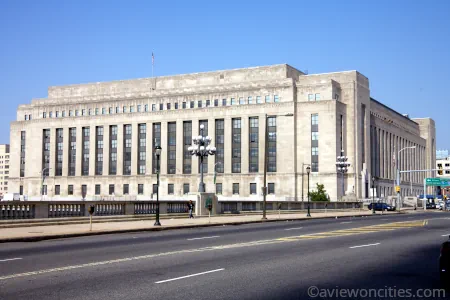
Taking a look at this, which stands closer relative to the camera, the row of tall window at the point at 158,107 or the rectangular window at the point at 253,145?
the rectangular window at the point at 253,145

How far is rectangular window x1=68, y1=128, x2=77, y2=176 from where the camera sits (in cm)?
12588

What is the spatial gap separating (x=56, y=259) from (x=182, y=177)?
98.7m

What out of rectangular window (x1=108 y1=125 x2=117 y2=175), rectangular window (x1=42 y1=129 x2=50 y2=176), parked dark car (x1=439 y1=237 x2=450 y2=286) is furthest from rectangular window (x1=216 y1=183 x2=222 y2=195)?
parked dark car (x1=439 y1=237 x2=450 y2=286)

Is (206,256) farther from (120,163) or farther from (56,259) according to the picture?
(120,163)

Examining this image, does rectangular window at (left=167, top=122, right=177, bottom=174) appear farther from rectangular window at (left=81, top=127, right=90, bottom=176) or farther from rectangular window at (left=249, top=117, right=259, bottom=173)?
rectangular window at (left=81, top=127, right=90, bottom=176)

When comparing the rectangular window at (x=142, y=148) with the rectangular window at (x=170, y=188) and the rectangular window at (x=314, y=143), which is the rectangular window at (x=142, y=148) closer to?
Answer: the rectangular window at (x=170, y=188)

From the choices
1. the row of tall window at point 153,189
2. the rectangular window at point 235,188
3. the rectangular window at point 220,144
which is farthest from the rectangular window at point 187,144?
the rectangular window at point 235,188

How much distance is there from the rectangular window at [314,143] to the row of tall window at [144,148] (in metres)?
A: 0.37

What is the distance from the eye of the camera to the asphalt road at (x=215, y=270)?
11602mm

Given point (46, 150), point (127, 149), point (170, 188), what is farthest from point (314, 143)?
point (46, 150)

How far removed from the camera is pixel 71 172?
126 m

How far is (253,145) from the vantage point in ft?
368

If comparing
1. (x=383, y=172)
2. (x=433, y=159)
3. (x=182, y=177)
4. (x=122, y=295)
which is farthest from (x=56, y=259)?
(x=433, y=159)

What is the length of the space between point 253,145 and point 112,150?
3118 cm
